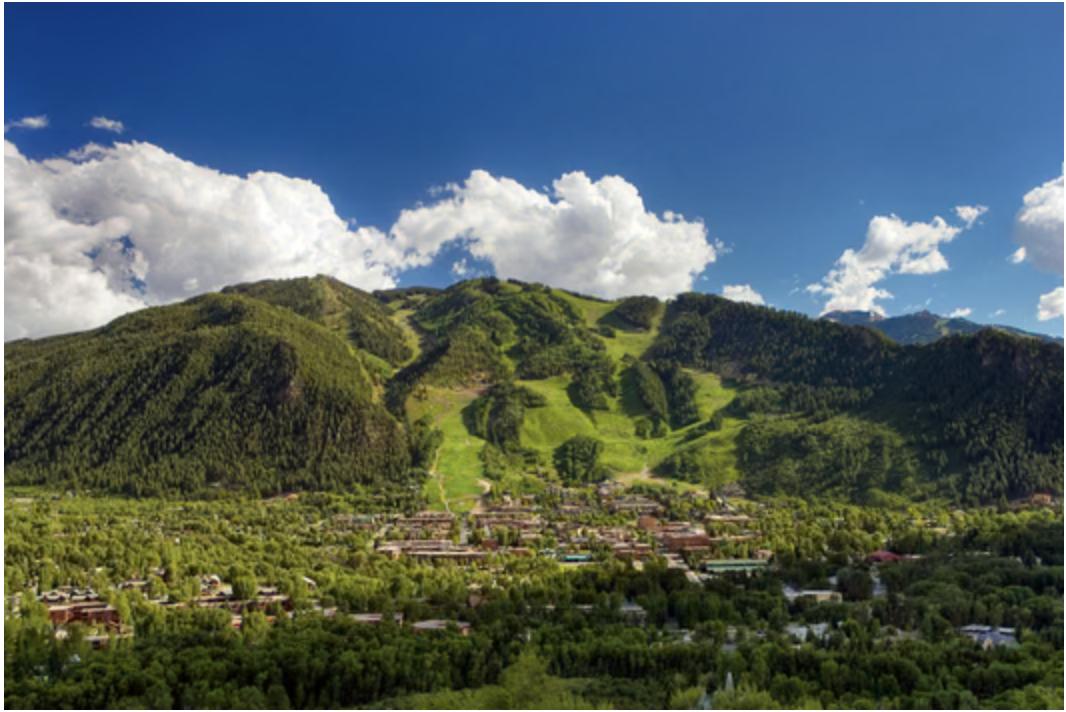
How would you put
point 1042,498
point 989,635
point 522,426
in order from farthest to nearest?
point 522,426 → point 1042,498 → point 989,635

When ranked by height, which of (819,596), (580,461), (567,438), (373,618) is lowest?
(819,596)

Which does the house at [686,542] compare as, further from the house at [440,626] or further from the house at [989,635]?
the house at [440,626]

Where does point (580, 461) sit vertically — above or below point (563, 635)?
above

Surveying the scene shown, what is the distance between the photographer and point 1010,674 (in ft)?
137

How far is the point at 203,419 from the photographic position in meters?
172

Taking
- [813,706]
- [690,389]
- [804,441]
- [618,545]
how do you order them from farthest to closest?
[690,389] → [804,441] → [618,545] → [813,706]

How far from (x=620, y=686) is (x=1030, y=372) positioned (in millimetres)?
139929

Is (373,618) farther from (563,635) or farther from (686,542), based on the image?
(686,542)

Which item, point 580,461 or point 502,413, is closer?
point 580,461

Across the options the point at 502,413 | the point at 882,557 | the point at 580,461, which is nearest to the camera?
the point at 882,557

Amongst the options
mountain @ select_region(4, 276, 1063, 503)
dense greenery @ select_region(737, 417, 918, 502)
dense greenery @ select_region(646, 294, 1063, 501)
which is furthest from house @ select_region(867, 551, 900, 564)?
dense greenery @ select_region(646, 294, 1063, 501)

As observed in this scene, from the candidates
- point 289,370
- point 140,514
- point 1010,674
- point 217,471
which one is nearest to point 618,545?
point 1010,674

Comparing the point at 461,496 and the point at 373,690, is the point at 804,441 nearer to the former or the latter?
the point at 461,496

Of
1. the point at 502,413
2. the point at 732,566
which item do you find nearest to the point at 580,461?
the point at 502,413
